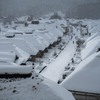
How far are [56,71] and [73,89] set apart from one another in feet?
39.2

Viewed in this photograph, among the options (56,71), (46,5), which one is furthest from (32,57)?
(46,5)

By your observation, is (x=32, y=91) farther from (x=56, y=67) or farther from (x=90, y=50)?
(x=56, y=67)

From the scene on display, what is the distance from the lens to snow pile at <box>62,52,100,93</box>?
1130 cm

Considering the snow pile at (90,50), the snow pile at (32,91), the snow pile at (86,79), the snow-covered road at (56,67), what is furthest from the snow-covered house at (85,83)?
the snow-covered road at (56,67)

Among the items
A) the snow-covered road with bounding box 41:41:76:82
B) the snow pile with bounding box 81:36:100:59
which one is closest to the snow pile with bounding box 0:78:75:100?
the snow pile with bounding box 81:36:100:59

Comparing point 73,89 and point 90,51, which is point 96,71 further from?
point 90,51

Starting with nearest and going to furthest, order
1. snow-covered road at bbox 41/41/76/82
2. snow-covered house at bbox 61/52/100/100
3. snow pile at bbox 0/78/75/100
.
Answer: snow pile at bbox 0/78/75/100
snow-covered house at bbox 61/52/100/100
snow-covered road at bbox 41/41/76/82

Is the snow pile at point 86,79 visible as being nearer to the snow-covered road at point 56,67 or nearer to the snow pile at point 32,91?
the snow pile at point 32,91

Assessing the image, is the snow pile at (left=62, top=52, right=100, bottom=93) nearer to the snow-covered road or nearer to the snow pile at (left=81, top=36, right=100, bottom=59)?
the snow pile at (left=81, top=36, right=100, bottom=59)

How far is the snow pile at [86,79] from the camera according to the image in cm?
1130

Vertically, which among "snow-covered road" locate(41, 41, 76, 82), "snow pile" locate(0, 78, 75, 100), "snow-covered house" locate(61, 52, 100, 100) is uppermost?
"snow-covered road" locate(41, 41, 76, 82)

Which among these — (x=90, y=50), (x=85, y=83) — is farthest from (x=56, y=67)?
(x=85, y=83)

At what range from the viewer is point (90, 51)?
20.4m

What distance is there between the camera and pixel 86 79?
38.2 feet
